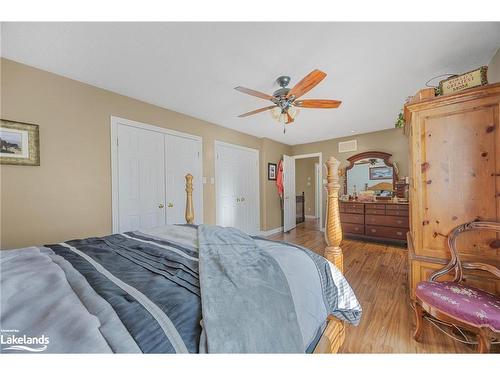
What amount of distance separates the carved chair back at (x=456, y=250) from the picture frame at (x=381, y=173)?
277 centimetres

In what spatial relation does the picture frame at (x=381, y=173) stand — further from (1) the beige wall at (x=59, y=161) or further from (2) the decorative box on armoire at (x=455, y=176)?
(1) the beige wall at (x=59, y=161)

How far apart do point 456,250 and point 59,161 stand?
3.56 metres

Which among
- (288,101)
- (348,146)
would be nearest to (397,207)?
(348,146)

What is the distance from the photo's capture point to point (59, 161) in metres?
2.05

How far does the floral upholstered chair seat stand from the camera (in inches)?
44.5

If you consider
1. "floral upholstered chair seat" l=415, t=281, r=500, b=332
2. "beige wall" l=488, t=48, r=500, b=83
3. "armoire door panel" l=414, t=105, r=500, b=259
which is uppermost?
"beige wall" l=488, t=48, r=500, b=83

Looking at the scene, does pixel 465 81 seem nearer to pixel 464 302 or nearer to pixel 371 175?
pixel 464 302

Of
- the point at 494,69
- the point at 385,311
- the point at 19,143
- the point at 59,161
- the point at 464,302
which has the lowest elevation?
the point at 385,311

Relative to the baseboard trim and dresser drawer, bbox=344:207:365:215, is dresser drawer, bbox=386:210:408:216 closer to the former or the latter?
dresser drawer, bbox=344:207:365:215

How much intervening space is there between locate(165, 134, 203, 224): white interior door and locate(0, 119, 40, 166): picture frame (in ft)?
4.31

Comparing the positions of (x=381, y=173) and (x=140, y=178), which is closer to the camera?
(x=140, y=178)

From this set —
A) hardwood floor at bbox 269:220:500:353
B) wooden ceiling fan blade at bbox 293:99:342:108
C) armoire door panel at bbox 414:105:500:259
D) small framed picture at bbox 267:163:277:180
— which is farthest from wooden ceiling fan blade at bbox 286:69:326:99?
small framed picture at bbox 267:163:277:180

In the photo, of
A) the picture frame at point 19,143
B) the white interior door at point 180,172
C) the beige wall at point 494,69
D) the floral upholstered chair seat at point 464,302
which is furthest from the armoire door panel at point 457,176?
the picture frame at point 19,143
